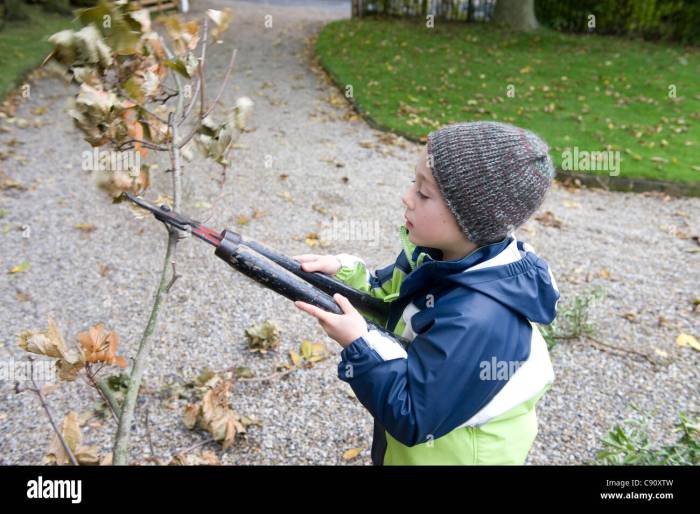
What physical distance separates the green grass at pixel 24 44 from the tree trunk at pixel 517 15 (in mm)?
9071

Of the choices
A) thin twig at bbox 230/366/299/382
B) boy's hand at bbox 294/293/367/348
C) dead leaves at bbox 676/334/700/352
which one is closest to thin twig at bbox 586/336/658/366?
dead leaves at bbox 676/334/700/352

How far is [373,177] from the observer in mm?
6367

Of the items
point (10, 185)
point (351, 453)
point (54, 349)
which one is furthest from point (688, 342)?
point (10, 185)

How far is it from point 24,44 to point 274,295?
8.63m

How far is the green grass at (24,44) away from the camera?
830 cm

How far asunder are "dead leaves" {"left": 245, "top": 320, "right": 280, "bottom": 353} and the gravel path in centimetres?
7

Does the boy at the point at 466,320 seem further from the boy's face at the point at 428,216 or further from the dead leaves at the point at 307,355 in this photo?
the dead leaves at the point at 307,355

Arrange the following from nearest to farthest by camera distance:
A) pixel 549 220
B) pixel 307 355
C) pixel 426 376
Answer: pixel 426 376, pixel 307 355, pixel 549 220

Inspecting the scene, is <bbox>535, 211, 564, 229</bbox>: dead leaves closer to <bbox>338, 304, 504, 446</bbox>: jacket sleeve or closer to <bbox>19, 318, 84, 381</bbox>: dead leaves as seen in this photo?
<bbox>338, 304, 504, 446</bbox>: jacket sleeve

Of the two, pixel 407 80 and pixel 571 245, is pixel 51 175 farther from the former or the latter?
pixel 407 80

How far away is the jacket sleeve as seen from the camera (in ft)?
4.75

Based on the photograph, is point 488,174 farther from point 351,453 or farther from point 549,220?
point 549,220

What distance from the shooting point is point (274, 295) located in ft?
13.4

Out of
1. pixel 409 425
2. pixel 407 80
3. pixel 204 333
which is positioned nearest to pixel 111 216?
pixel 204 333
